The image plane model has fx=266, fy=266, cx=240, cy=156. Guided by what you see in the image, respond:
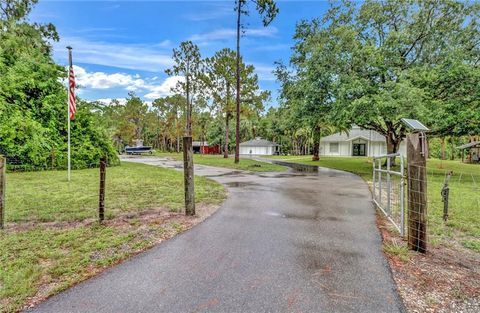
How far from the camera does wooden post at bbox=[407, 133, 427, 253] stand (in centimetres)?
362

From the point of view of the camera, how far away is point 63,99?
14.7 m

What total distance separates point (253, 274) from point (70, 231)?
A: 3338 mm

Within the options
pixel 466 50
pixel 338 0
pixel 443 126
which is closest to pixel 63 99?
pixel 338 0

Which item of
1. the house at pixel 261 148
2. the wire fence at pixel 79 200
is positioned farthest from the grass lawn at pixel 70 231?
the house at pixel 261 148

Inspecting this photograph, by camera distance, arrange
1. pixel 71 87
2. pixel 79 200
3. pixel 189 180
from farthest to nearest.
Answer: pixel 71 87, pixel 79 200, pixel 189 180

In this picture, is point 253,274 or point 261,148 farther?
point 261,148

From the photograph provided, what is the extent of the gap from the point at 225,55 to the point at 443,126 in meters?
18.5

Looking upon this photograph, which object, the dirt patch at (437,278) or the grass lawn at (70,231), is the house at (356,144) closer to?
the grass lawn at (70,231)

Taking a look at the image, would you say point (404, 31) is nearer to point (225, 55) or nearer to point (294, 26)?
point (294, 26)

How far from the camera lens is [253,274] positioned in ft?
9.89

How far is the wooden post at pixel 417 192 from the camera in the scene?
362 cm

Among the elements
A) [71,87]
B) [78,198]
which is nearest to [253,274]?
[78,198]

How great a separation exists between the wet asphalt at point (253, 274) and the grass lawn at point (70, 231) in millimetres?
309

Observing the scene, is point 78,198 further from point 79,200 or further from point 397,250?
point 397,250
